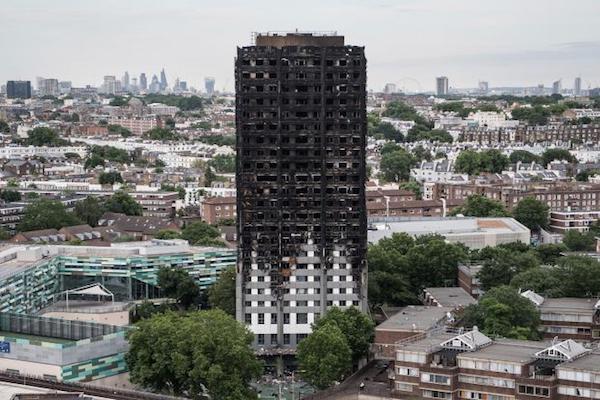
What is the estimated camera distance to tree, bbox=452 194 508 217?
63.5 m

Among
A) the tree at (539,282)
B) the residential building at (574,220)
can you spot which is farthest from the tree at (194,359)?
the residential building at (574,220)

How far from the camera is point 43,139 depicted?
113438mm

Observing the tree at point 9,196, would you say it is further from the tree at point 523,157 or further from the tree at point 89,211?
the tree at point 523,157

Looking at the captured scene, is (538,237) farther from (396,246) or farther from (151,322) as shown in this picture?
(151,322)

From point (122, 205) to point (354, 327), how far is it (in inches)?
1358

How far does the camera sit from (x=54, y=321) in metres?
35.7

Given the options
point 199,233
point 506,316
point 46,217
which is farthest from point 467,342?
point 46,217

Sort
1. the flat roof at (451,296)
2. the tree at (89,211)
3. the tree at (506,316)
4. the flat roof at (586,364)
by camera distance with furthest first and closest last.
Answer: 1. the tree at (89,211)
2. the flat roof at (451,296)
3. the tree at (506,316)
4. the flat roof at (586,364)

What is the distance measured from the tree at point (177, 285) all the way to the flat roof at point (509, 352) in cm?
1609

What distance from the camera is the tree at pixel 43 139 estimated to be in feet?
368

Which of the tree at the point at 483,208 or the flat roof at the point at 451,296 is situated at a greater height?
the tree at the point at 483,208

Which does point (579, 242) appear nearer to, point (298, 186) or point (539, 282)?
point (539, 282)

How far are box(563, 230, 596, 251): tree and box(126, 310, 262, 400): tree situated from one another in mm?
25503

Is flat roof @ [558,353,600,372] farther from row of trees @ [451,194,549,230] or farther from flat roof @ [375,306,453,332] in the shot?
row of trees @ [451,194,549,230]
